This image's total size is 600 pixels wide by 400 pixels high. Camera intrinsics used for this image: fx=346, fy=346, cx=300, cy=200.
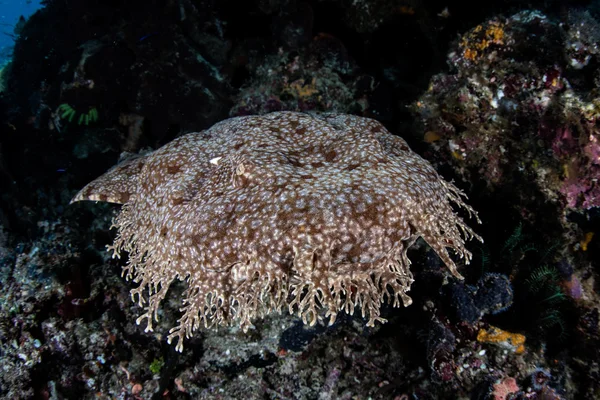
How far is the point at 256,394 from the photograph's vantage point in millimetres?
4180

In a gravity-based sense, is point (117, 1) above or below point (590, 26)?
above

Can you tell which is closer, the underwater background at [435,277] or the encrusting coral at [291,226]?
the encrusting coral at [291,226]

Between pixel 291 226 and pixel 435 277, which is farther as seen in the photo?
pixel 435 277

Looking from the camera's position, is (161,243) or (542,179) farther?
(542,179)

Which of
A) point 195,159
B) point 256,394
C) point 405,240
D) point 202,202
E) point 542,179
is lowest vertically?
point 256,394

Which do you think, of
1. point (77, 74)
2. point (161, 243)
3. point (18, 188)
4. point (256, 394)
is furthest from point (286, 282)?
point (18, 188)

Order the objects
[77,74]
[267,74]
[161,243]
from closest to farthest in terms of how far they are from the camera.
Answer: [161,243] < [267,74] < [77,74]

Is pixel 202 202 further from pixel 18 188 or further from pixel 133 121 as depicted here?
pixel 18 188

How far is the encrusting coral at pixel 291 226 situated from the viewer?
2.53 metres

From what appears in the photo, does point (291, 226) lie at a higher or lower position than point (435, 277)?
higher

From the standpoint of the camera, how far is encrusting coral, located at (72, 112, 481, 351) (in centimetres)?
253

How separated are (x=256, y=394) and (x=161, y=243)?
2326 mm

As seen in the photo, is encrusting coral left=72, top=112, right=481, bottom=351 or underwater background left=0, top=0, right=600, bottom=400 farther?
underwater background left=0, top=0, right=600, bottom=400

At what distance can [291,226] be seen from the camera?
252cm
